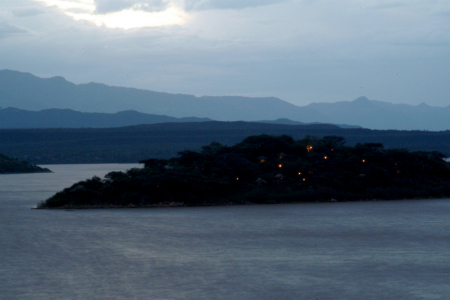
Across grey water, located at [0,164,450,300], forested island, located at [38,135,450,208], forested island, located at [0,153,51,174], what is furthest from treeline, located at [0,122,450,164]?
grey water, located at [0,164,450,300]

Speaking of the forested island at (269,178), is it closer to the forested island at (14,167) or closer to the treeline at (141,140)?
the forested island at (14,167)

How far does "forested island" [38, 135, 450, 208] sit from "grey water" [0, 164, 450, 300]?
5.80 ft

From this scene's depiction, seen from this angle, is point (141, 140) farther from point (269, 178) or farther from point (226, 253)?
point (226, 253)

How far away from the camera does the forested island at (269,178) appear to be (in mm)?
29688

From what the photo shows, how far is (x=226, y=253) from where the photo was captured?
1645 cm

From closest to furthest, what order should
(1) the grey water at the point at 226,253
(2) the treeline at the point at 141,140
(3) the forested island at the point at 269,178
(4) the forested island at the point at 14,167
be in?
1. (1) the grey water at the point at 226,253
2. (3) the forested island at the point at 269,178
3. (4) the forested island at the point at 14,167
4. (2) the treeline at the point at 141,140

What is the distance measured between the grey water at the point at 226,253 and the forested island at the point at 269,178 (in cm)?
177

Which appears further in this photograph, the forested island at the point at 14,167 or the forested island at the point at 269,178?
the forested island at the point at 14,167

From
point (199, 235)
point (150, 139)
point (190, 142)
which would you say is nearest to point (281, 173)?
point (199, 235)

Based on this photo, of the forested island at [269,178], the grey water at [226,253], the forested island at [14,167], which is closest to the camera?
the grey water at [226,253]

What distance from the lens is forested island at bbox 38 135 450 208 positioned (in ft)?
97.4

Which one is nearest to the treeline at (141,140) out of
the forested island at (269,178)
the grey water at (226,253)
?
the forested island at (269,178)

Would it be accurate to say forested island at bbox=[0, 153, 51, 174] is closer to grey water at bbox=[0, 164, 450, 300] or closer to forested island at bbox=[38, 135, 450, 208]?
forested island at bbox=[38, 135, 450, 208]

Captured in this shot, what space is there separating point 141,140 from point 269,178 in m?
81.2
